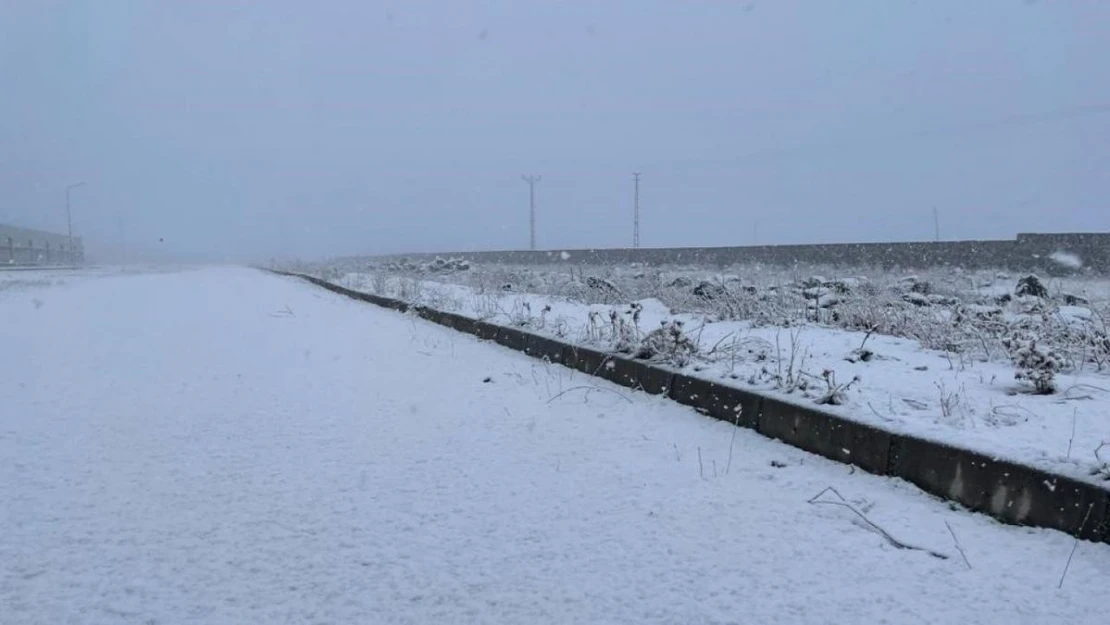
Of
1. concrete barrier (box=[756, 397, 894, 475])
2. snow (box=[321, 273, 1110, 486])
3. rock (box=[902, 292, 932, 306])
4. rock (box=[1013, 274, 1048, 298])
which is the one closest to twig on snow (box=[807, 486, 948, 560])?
concrete barrier (box=[756, 397, 894, 475])

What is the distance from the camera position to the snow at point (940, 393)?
335 centimetres

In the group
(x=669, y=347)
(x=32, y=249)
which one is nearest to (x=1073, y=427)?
(x=669, y=347)

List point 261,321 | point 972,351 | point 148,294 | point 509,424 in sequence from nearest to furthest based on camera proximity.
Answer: point 509,424 < point 972,351 < point 261,321 < point 148,294

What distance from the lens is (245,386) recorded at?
20.5ft

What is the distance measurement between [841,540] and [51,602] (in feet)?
8.89

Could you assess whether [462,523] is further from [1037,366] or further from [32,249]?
[32,249]

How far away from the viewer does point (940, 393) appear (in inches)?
170

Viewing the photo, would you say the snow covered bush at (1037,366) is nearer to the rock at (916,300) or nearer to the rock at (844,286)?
the rock at (916,300)

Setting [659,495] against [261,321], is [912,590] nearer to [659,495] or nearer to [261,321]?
[659,495]

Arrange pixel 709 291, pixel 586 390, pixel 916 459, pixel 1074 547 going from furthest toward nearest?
pixel 709 291
pixel 586 390
pixel 916 459
pixel 1074 547

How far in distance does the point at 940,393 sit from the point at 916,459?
0.97m

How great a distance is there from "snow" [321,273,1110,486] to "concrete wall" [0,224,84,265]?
56636 mm

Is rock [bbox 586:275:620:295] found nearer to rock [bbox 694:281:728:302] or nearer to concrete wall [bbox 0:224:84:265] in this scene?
rock [bbox 694:281:728:302]

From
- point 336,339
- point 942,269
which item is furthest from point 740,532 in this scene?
point 942,269
